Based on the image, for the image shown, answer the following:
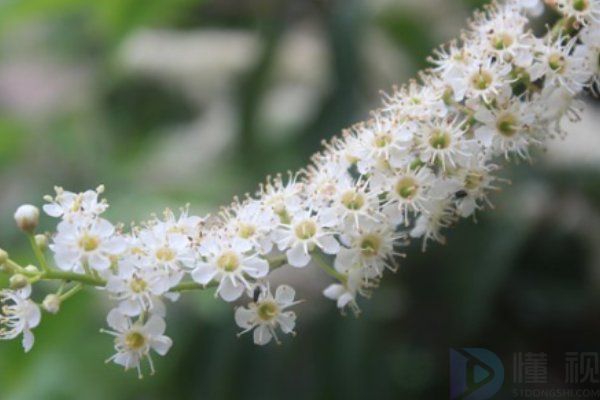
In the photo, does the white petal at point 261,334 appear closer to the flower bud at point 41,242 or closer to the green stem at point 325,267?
the green stem at point 325,267

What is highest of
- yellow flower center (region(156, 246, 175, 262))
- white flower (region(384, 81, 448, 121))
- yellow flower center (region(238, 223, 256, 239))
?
white flower (region(384, 81, 448, 121))

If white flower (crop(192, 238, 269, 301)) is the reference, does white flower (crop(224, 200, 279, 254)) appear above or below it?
above

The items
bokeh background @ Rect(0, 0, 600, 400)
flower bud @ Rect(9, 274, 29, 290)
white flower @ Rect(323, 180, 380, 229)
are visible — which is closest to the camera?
flower bud @ Rect(9, 274, 29, 290)

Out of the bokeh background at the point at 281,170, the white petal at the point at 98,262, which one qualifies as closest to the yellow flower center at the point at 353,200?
the white petal at the point at 98,262

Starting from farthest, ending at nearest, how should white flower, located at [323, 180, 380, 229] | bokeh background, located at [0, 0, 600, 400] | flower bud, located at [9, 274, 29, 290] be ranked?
bokeh background, located at [0, 0, 600, 400]
white flower, located at [323, 180, 380, 229]
flower bud, located at [9, 274, 29, 290]

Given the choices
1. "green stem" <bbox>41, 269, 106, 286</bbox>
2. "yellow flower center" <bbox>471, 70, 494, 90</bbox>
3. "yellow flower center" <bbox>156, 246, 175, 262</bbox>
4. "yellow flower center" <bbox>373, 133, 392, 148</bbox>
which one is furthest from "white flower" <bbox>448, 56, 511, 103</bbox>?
"green stem" <bbox>41, 269, 106, 286</bbox>

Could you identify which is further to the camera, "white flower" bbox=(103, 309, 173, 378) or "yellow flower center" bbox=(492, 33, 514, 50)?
"yellow flower center" bbox=(492, 33, 514, 50)

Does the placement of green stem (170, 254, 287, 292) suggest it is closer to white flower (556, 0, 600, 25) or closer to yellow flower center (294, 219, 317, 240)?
yellow flower center (294, 219, 317, 240)

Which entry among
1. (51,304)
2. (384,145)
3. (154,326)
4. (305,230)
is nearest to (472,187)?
(384,145)
